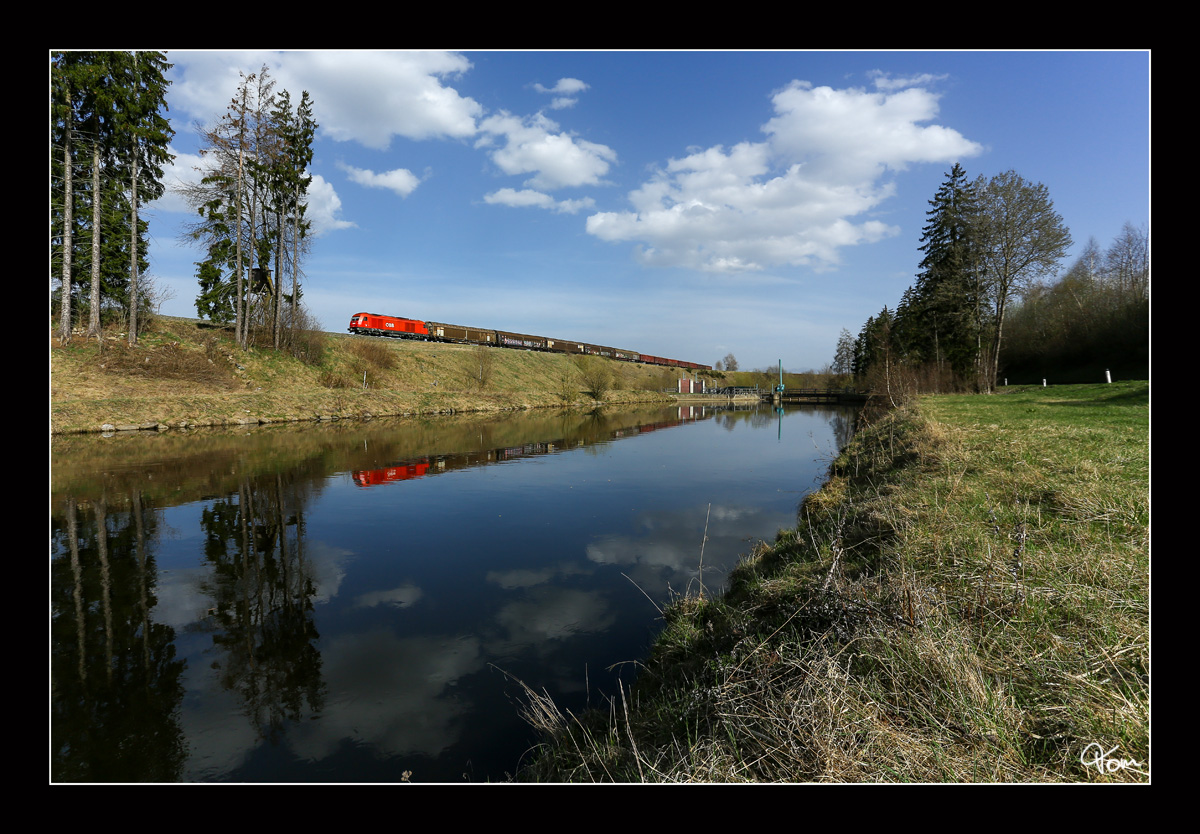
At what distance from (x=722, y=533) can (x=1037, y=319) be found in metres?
54.0

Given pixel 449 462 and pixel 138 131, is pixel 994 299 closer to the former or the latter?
pixel 449 462

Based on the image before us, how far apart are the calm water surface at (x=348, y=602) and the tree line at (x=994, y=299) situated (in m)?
10.4

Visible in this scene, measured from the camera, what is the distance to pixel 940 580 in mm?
4176

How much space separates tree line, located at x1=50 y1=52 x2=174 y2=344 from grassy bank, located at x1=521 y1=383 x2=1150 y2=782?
3128 cm

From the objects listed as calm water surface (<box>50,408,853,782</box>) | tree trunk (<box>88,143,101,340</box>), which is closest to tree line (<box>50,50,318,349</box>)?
tree trunk (<box>88,143,101,340</box>)

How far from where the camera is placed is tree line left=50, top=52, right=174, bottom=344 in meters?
23.6

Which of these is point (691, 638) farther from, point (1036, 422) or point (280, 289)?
point (280, 289)

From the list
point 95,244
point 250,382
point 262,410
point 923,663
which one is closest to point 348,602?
point 923,663

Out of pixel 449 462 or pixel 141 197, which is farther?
pixel 141 197

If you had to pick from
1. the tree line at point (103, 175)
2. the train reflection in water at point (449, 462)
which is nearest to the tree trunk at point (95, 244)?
the tree line at point (103, 175)

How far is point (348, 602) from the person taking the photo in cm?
631

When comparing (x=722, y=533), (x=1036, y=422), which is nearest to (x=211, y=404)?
(x=722, y=533)
